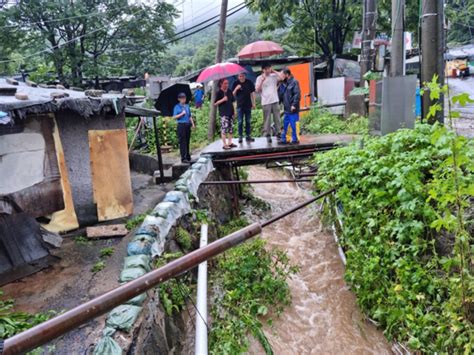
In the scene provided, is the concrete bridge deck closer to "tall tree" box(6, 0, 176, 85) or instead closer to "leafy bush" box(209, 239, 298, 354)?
"leafy bush" box(209, 239, 298, 354)

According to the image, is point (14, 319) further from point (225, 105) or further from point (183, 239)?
point (225, 105)

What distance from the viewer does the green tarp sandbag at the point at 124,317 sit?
11.0 ft

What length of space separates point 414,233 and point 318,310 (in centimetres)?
242

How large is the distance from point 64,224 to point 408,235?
6.38 metres

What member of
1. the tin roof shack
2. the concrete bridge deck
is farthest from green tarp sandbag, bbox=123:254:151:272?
the concrete bridge deck

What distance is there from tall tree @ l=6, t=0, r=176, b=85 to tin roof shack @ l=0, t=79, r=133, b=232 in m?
13.1

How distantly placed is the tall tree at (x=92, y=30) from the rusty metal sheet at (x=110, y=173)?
13081 mm

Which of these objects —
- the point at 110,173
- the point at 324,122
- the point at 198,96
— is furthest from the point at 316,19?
the point at 110,173

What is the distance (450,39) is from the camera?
38.1m

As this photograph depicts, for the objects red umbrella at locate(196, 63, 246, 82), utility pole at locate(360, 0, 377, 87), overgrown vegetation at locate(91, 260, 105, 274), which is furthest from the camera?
utility pole at locate(360, 0, 377, 87)

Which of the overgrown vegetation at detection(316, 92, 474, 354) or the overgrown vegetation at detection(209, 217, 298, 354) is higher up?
the overgrown vegetation at detection(316, 92, 474, 354)

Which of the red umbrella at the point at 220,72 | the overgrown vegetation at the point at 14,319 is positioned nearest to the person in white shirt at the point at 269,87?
the red umbrella at the point at 220,72

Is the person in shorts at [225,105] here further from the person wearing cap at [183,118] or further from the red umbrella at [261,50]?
the red umbrella at [261,50]

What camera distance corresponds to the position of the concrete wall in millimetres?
7316
